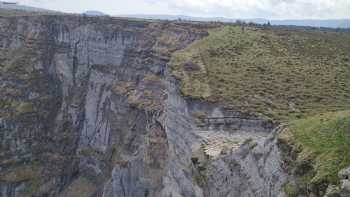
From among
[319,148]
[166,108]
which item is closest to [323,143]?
[319,148]

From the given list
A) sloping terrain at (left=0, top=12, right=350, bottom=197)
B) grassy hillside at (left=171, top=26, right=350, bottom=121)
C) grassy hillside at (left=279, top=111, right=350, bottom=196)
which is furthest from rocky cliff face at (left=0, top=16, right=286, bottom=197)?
grassy hillside at (left=279, top=111, right=350, bottom=196)

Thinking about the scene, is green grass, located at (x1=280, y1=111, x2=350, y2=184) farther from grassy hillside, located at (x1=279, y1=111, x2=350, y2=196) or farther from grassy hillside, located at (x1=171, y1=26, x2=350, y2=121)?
grassy hillside, located at (x1=171, y1=26, x2=350, y2=121)

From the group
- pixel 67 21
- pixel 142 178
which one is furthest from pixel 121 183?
pixel 67 21

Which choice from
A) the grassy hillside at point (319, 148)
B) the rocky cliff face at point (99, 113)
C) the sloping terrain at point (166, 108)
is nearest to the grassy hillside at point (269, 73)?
the sloping terrain at point (166, 108)

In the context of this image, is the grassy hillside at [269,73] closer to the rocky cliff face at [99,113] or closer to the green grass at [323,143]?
the rocky cliff face at [99,113]

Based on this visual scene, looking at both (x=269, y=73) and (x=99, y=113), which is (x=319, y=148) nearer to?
(x=269, y=73)
